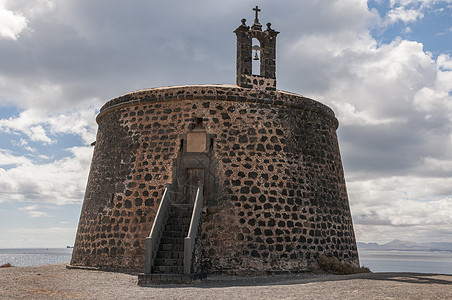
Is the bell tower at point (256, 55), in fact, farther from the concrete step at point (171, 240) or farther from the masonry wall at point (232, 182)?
the concrete step at point (171, 240)

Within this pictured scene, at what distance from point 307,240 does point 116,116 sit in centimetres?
721

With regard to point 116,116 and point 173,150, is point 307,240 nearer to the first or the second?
point 173,150

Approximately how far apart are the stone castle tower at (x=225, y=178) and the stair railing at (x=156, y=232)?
0.29ft

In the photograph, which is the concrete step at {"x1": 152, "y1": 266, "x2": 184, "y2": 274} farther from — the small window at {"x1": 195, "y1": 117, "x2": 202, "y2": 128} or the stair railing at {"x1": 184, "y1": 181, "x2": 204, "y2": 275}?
the small window at {"x1": 195, "y1": 117, "x2": 202, "y2": 128}

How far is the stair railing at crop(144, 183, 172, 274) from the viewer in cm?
1084

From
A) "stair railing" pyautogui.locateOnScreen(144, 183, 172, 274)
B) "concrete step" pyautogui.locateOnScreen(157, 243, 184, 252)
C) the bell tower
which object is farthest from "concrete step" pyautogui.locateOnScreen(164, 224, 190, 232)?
the bell tower

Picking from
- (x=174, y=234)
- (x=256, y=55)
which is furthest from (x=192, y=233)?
(x=256, y=55)

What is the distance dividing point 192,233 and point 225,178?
2779 millimetres

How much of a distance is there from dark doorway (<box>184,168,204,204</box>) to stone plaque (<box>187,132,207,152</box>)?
586mm

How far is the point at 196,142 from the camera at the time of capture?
1423 cm

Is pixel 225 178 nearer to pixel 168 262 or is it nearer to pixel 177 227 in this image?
pixel 177 227

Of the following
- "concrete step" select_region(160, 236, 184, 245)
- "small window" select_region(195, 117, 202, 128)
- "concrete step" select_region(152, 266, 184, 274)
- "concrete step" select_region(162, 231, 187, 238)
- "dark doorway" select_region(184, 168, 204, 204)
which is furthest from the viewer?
"small window" select_region(195, 117, 202, 128)

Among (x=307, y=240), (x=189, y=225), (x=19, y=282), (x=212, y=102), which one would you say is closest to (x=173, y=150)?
(x=212, y=102)

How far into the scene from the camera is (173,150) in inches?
562
